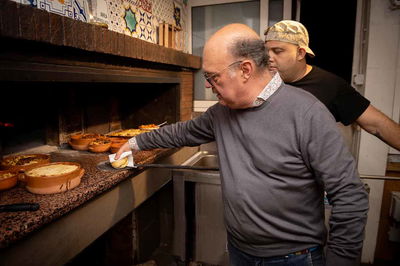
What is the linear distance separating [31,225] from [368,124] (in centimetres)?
195

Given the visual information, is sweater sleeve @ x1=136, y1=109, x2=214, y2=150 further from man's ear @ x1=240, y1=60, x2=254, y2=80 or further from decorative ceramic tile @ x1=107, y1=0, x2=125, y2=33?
decorative ceramic tile @ x1=107, y1=0, x2=125, y2=33

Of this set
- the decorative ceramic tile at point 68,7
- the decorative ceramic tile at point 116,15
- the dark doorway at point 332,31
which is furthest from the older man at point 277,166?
Answer: the dark doorway at point 332,31

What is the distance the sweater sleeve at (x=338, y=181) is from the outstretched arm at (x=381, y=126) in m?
0.87

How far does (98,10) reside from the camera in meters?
2.08

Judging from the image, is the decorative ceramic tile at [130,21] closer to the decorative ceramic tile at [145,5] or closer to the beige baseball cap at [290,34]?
the decorative ceramic tile at [145,5]

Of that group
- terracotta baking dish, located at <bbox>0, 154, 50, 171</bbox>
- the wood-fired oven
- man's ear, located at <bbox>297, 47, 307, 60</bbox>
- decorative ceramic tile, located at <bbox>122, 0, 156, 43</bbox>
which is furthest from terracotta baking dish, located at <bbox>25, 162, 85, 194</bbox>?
man's ear, located at <bbox>297, 47, 307, 60</bbox>

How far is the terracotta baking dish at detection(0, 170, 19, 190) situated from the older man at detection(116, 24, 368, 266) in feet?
3.70

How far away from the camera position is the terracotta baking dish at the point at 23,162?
159cm

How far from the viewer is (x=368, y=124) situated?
5.77 ft

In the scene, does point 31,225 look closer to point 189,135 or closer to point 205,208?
point 189,135

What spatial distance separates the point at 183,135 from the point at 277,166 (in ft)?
2.42

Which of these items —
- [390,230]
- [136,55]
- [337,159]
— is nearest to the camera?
[337,159]

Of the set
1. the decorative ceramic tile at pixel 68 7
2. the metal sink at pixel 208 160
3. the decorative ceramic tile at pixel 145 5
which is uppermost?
the decorative ceramic tile at pixel 145 5

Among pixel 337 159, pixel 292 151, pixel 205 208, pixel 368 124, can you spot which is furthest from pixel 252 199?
pixel 205 208
